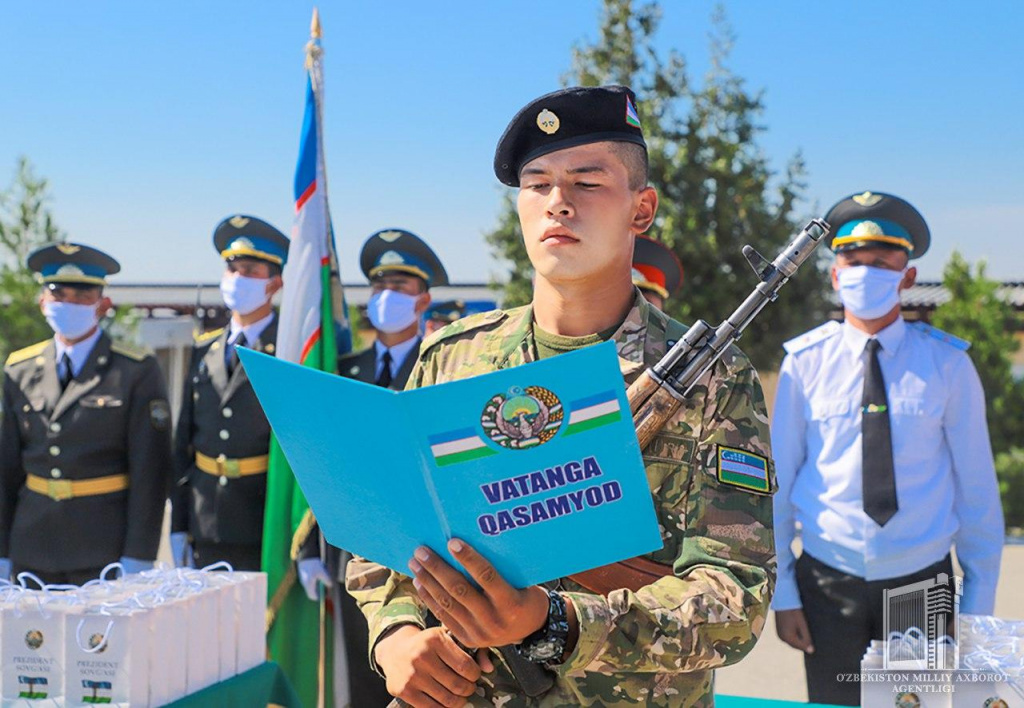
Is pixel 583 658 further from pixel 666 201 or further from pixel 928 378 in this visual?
pixel 666 201

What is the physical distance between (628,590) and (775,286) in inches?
27.7

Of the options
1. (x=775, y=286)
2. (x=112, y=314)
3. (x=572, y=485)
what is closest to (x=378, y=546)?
(x=572, y=485)

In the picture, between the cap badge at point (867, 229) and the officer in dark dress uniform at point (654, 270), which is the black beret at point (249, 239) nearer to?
the officer in dark dress uniform at point (654, 270)

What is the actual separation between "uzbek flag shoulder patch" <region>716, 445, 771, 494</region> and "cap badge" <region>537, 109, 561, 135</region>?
0.68 meters

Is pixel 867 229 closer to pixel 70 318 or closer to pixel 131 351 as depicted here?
pixel 131 351

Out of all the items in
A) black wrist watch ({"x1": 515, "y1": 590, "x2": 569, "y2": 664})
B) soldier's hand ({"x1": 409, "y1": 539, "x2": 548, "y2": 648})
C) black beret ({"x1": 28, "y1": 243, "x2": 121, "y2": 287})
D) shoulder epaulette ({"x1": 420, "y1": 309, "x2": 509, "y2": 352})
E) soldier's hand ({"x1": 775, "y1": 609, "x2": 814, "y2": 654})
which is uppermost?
black beret ({"x1": 28, "y1": 243, "x2": 121, "y2": 287})

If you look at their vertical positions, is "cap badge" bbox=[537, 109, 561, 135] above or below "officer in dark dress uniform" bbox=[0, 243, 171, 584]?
above

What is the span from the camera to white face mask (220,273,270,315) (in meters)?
5.14

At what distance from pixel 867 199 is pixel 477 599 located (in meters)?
3.19

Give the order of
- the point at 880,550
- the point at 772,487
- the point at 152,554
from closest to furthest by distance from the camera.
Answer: the point at 772,487 < the point at 880,550 < the point at 152,554

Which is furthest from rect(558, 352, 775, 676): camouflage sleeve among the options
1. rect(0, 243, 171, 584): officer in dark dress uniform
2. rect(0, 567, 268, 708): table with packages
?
rect(0, 243, 171, 584): officer in dark dress uniform

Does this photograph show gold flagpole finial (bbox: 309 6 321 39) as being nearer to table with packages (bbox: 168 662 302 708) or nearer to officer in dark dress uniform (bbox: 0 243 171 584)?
officer in dark dress uniform (bbox: 0 243 171 584)

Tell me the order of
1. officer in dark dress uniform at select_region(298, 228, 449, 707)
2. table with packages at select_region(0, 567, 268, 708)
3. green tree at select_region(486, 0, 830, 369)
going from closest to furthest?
1. table with packages at select_region(0, 567, 268, 708)
2. officer in dark dress uniform at select_region(298, 228, 449, 707)
3. green tree at select_region(486, 0, 830, 369)

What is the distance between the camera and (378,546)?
161 centimetres
